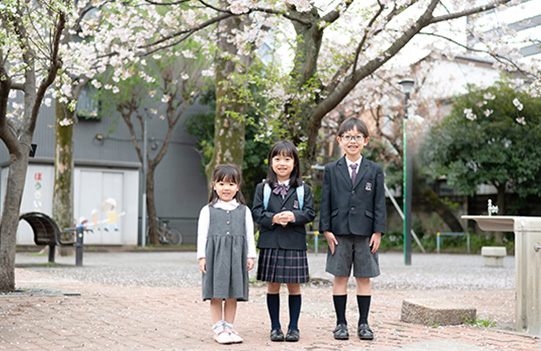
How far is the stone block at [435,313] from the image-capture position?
5.59 metres

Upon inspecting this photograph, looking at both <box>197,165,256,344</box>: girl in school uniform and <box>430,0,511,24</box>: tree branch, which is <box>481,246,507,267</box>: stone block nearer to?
<box>430,0,511,24</box>: tree branch

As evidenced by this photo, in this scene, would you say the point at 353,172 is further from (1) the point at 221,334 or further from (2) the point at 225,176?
(1) the point at 221,334

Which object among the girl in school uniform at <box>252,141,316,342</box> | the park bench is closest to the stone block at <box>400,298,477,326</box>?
the girl in school uniform at <box>252,141,316,342</box>

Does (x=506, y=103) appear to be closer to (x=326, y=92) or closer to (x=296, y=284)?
(x=326, y=92)

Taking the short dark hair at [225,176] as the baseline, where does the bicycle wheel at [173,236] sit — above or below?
below

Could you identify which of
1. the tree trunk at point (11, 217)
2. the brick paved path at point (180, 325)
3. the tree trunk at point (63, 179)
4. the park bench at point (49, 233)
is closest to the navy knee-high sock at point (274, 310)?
the brick paved path at point (180, 325)

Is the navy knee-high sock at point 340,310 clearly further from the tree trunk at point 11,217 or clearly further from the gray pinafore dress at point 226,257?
the tree trunk at point 11,217

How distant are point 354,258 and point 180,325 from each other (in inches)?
Result: 64.8

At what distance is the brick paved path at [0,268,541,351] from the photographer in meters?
4.54

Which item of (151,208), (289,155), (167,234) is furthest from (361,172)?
(167,234)

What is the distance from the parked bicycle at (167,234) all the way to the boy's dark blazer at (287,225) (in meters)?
21.0

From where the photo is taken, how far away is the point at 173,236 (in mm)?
25719

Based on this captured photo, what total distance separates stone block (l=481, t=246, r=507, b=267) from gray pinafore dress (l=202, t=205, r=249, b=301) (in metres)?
11.9

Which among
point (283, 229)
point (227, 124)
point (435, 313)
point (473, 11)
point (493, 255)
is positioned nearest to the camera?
point (283, 229)
